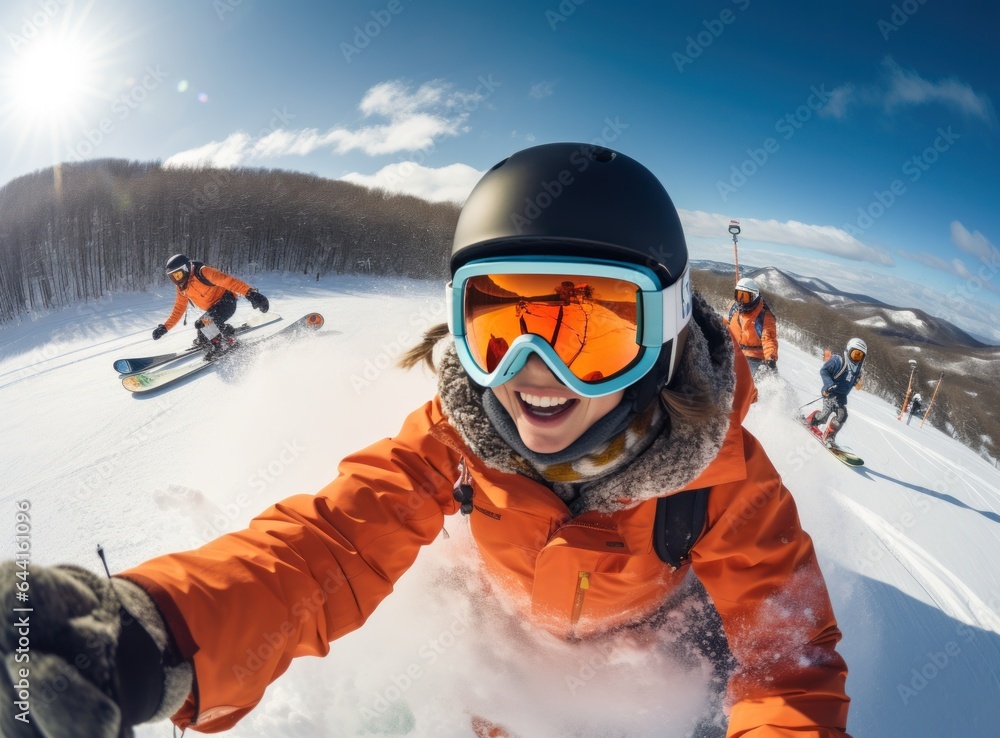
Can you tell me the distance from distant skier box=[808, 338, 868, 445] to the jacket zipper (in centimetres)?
578

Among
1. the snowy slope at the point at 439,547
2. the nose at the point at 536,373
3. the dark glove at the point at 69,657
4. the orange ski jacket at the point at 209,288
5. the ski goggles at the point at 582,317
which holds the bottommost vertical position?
the snowy slope at the point at 439,547

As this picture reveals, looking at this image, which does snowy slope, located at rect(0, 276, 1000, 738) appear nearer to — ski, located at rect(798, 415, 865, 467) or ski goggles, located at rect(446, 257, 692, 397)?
ski, located at rect(798, 415, 865, 467)

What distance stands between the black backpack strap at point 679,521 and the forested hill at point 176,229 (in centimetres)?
2286

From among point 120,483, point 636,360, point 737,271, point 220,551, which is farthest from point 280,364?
point 737,271

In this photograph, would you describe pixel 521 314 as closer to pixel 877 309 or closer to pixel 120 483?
pixel 120 483

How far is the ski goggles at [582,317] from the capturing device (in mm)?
1351

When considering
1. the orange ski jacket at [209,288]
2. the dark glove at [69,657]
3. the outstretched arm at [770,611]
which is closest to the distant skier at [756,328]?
the outstretched arm at [770,611]

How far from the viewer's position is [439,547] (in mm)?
2400

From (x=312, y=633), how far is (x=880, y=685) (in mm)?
2529

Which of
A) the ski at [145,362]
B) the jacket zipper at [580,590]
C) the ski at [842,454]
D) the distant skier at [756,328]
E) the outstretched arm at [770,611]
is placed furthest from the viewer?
the ski at [145,362]

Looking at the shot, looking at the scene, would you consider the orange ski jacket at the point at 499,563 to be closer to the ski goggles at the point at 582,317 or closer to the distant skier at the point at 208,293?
the ski goggles at the point at 582,317

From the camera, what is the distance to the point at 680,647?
200 cm

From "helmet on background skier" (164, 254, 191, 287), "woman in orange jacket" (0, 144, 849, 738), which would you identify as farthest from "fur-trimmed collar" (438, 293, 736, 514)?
"helmet on background skier" (164, 254, 191, 287)

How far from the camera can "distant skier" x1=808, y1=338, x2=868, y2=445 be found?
590cm
